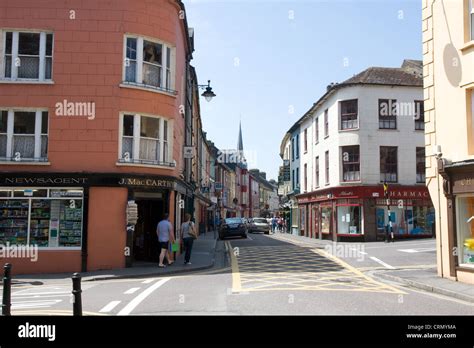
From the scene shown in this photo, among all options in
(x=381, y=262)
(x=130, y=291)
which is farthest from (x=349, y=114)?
(x=130, y=291)

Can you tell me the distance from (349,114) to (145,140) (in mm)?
17413

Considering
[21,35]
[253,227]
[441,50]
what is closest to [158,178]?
[21,35]

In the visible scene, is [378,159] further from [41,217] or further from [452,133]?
[41,217]

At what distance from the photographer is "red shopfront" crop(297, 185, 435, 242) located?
29.8 m

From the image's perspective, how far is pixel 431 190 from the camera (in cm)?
1470

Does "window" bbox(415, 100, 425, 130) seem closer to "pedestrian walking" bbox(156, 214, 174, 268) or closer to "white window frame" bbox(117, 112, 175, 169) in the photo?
"white window frame" bbox(117, 112, 175, 169)

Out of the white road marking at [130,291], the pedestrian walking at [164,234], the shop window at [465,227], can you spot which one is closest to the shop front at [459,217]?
the shop window at [465,227]

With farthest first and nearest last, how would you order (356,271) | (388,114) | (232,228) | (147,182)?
(232,228) → (388,114) → (147,182) → (356,271)

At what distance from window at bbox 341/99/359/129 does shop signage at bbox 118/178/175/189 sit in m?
16.6

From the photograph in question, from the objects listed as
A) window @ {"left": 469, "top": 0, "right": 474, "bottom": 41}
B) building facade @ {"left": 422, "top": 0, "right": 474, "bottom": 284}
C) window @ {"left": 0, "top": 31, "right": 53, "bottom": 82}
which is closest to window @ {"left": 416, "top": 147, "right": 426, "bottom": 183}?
building facade @ {"left": 422, "top": 0, "right": 474, "bottom": 284}

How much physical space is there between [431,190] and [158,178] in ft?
30.5

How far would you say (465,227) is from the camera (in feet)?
44.1

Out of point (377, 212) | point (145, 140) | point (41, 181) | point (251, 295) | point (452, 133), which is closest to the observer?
point (251, 295)

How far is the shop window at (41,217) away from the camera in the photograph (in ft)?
53.3
